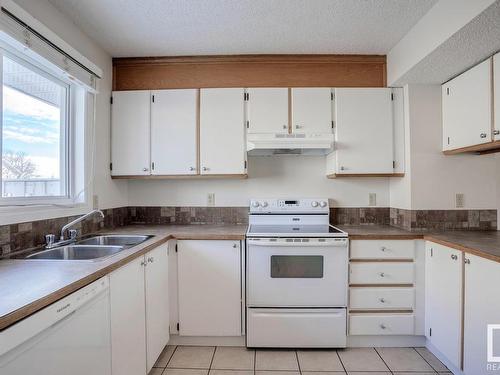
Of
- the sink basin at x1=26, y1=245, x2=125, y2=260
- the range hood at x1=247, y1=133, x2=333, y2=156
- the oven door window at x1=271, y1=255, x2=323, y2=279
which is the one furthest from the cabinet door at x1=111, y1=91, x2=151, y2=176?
the oven door window at x1=271, y1=255, x2=323, y2=279

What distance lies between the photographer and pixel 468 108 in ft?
6.35

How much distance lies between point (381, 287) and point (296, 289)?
643mm

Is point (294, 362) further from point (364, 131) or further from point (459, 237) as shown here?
point (364, 131)

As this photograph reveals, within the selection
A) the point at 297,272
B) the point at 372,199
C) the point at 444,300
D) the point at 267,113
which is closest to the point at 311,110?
the point at 267,113

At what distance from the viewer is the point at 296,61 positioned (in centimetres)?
236

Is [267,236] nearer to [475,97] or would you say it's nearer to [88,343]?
[88,343]

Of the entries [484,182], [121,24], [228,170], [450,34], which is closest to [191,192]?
[228,170]

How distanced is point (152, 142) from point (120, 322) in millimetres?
1472

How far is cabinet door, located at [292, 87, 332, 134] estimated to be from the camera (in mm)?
2311

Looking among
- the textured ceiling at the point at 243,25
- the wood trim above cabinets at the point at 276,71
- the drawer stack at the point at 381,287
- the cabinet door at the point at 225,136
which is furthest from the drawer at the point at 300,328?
the textured ceiling at the point at 243,25

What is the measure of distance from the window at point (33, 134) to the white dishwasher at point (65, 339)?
0.83 metres

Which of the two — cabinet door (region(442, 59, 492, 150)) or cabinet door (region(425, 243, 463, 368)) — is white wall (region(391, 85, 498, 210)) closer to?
cabinet door (region(442, 59, 492, 150))

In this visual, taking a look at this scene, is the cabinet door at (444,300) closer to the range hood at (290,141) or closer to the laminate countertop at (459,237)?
the laminate countertop at (459,237)

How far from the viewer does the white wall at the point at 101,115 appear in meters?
1.88
